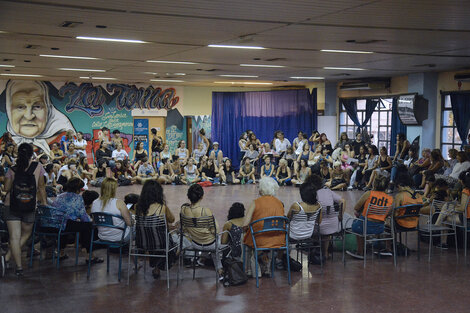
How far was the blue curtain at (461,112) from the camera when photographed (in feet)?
47.0

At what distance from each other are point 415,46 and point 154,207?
17.6 ft

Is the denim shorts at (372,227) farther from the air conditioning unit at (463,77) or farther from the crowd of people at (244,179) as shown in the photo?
the air conditioning unit at (463,77)

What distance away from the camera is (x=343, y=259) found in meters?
6.96

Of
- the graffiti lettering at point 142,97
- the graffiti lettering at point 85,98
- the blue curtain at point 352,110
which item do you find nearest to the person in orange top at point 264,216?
the blue curtain at point 352,110

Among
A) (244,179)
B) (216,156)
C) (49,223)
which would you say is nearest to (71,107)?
(216,156)

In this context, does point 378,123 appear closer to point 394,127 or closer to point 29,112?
point 394,127

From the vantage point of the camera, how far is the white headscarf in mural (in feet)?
59.4

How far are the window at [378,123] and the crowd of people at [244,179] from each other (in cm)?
126

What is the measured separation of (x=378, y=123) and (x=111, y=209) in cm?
1274

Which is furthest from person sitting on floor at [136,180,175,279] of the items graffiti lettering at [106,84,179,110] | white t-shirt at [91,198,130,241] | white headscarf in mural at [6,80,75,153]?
graffiti lettering at [106,84,179,110]

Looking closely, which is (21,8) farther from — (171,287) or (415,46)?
(415,46)

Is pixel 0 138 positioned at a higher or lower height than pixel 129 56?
lower

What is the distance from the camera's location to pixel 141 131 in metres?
20.4

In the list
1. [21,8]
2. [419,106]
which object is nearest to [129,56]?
[21,8]
